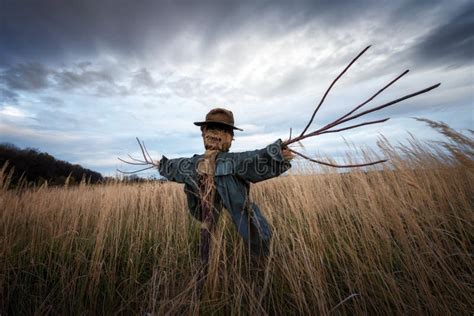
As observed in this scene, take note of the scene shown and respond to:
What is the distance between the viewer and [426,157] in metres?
2.87

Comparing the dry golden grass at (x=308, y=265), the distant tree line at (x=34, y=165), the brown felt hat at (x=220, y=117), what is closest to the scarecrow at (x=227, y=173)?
the brown felt hat at (x=220, y=117)

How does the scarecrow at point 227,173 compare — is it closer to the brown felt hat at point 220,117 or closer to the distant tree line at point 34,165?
the brown felt hat at point 220,117

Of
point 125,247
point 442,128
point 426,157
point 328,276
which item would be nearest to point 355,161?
point 426,157

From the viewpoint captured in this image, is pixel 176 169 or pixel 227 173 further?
pixel 176 169

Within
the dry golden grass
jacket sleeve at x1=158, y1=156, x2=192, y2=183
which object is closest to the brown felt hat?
jacket sleeve at x1=158, y1=156, x2=192, y2=183

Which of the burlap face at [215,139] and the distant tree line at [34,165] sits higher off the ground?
the distant tree line at [34,165]

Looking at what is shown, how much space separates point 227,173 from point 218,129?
1.37 feet

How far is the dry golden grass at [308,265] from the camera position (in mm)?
1370

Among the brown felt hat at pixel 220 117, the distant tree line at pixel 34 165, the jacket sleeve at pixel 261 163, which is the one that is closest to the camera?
the jacket sleeve at pixel 261 163

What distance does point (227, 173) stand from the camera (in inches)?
57.7

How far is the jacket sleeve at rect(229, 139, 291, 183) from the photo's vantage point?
1213 millimetres

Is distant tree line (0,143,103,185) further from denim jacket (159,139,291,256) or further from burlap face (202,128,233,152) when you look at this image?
denim jacket (159,139,291,256)

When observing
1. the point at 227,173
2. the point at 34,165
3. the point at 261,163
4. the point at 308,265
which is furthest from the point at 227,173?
the point at 34,165

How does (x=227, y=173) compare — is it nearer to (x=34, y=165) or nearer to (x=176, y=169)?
(x=176, y=169)
